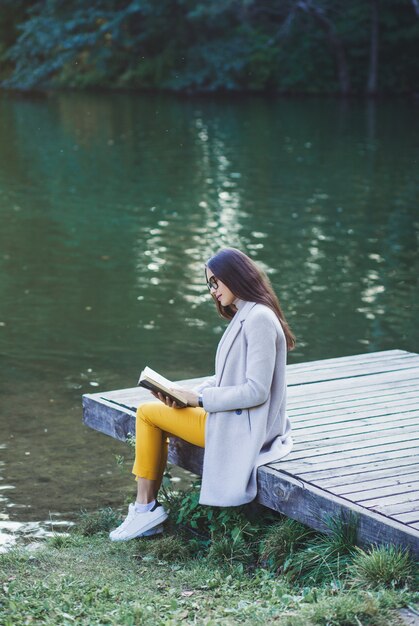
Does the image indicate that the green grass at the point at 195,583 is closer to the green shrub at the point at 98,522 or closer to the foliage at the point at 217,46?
the green shrub at the point at 98,522

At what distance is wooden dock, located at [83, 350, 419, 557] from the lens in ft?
15.6

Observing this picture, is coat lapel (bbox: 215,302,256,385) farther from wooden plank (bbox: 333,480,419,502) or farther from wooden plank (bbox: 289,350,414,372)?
wooden plank (bbox: 289,350,414,372)

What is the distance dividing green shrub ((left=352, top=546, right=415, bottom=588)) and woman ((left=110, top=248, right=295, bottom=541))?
862 mm

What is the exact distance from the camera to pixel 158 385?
5250 millimetres

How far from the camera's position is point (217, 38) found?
4638 centimetres

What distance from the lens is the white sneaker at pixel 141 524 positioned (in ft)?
17.9

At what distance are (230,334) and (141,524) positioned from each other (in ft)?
3.40

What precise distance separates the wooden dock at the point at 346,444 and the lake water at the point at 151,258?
0.95m

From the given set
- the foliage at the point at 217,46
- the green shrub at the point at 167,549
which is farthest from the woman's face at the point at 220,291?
the foliage at the point at 217,46

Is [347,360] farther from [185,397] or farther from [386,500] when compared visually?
[386,500]

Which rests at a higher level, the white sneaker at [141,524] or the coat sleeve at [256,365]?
the coat sleeve at [256,365]

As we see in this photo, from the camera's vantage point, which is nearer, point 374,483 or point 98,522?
point 374,483

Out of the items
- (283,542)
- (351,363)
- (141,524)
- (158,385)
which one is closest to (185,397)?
(158,385)

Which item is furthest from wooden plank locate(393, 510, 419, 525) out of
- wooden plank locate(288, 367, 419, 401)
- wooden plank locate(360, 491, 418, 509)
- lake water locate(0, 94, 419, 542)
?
lake water locate(0, 94, 419, 542)
